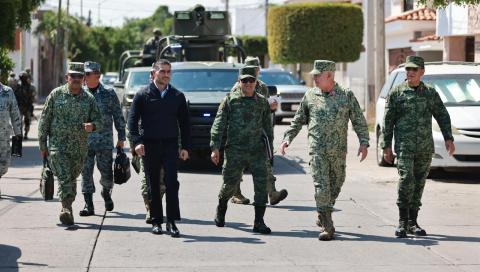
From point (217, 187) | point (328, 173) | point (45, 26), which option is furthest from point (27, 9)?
point (45, 26)

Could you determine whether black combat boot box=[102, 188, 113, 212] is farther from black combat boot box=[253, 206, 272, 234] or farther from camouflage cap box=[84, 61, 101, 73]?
black combat boot box=[253, 206, 272, 234]

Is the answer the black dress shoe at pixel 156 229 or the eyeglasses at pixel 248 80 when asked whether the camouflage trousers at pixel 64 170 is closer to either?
the black dress shoe at pixel 156 229

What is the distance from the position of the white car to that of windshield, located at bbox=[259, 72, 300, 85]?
15601 mm

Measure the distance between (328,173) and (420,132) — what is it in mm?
1053

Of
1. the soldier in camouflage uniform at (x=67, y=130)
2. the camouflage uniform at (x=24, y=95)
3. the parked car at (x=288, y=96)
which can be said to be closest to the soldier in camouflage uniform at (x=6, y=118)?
A: the soldier in camouflage uniform at (x=67, y=130)

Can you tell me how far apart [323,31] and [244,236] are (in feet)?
122

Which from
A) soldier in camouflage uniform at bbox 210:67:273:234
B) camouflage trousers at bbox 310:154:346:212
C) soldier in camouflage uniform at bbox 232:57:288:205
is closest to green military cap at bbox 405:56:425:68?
camouflage trousers at bbox 310:154:346:212

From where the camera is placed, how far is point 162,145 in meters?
11.2

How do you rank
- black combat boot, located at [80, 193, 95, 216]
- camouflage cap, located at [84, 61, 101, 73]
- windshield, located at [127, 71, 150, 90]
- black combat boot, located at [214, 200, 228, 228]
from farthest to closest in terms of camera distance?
windshield, located at [127, 71, 150, 90] < black combat boot, located at [80, 193, 95, 216] < camouflage cap, located at [84, 61, 101, 73] < black combat boot, located at [214, 200, 228, 228]

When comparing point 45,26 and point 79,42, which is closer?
point 45,26

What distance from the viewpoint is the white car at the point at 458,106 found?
16.3 metres

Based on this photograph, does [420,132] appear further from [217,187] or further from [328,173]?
[217,187]

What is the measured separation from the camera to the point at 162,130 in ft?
36.7

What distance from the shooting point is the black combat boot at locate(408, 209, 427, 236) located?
11305mm
